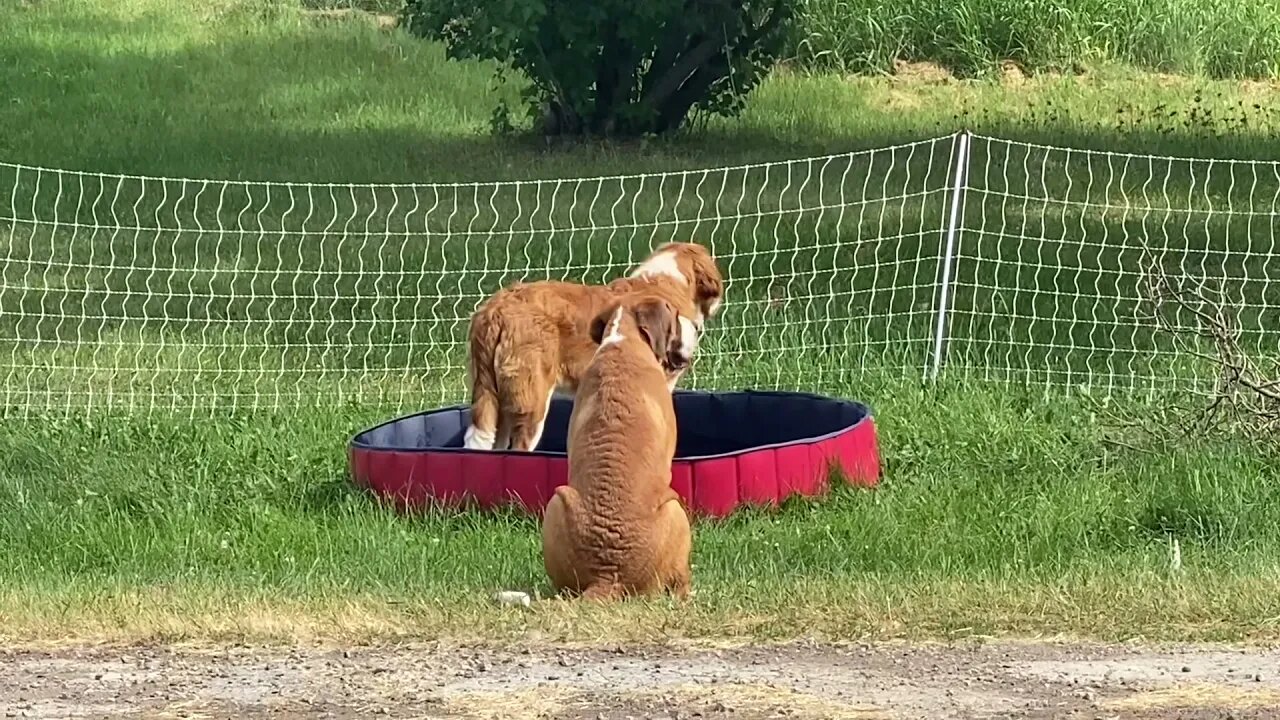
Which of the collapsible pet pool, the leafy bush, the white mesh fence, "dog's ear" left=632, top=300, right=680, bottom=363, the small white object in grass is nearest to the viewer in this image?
the small white object in grass

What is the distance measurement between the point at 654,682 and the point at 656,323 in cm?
215

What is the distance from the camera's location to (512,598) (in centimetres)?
621

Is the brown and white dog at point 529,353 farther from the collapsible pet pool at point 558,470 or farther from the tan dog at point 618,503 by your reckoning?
the tan dog at point 618,503

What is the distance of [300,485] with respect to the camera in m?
8.24

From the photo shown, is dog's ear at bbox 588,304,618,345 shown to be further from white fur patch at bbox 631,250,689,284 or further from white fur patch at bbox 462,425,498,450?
white fur patch at bbox 631,250,689,284

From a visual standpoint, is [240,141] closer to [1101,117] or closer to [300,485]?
[1101,117]

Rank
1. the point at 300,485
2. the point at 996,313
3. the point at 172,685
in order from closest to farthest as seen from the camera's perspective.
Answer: the point at 172,685
the point at 300,485
the point at 996,313

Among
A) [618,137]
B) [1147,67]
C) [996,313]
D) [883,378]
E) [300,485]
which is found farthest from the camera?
[1147,67]

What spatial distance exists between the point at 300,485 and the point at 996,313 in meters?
4.09

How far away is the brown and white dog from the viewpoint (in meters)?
7.84

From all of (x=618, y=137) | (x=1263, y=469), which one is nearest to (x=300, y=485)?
(x=1263, y=469)

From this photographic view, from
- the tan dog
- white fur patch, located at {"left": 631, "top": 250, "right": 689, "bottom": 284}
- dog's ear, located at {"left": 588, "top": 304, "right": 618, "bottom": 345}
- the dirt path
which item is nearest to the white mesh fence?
white fur patch, located at {"left": 631, "top": 250, "right": 689, "bottom": 284}

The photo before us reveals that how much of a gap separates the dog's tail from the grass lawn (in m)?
0.54

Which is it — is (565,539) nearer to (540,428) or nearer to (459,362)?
(540,428)
